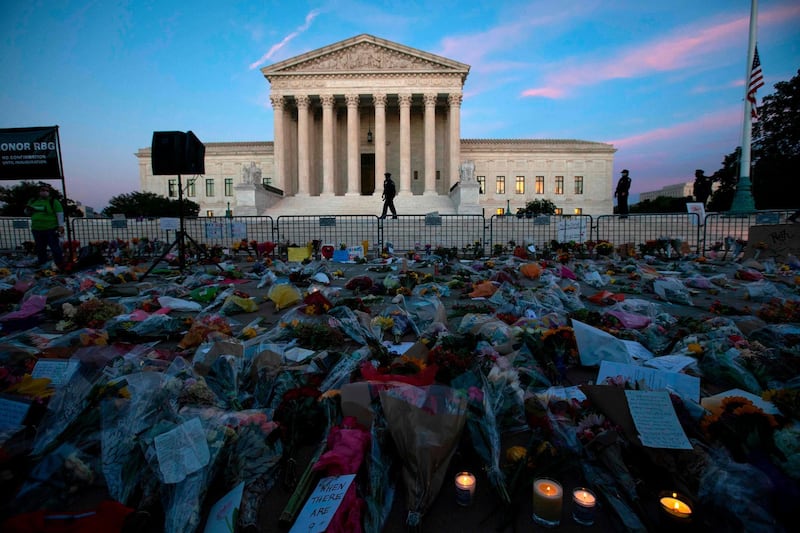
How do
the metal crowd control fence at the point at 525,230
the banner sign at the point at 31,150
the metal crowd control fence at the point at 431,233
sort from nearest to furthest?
the banner sign at the point at 31,150, the metal crowd control fence at the point at 525,230, the metal crowd control fence at the point at 431,233

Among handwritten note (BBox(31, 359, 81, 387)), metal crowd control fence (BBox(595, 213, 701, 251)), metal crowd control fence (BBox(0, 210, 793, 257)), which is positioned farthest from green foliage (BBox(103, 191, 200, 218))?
handwritten note (BBox(31, 359, 81, 387))

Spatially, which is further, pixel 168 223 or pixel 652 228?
pixel 652 228

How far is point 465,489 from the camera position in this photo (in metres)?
1.68

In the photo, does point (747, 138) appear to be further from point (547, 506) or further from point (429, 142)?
point (429, 142)

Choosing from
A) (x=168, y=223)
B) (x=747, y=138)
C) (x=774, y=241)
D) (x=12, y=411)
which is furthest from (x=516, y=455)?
(x=747, y=138)

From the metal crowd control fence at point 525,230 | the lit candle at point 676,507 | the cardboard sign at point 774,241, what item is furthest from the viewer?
the metal crowd control fence at point 525,230

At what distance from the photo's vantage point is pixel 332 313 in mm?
4406

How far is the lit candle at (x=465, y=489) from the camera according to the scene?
1.68 m

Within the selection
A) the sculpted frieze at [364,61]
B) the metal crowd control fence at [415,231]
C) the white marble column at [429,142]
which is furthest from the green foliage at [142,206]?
the white marble column at [429,142]

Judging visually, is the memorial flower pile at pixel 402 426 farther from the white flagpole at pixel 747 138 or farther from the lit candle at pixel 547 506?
the white flagpole at pixel 747 138

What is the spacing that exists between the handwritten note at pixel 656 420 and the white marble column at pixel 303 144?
34140 millimetres

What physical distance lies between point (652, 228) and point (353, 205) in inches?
848

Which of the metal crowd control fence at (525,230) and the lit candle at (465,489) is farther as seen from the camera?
the metal crowd control fence at (525,230)

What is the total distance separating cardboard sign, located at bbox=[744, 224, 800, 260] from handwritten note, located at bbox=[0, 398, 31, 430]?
12596 mm
